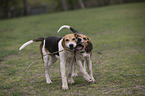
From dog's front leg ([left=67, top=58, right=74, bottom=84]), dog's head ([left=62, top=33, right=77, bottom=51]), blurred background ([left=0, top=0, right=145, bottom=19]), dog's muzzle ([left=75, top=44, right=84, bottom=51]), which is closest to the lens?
dog's head ([left=62, top=33, right=77, bottom=51])

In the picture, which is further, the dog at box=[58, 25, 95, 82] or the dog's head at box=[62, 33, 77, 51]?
the dog at box=[58, 25, 95, 82]

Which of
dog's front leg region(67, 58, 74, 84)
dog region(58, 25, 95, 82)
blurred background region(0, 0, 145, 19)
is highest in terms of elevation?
dog region(58, 25, 95, 82)

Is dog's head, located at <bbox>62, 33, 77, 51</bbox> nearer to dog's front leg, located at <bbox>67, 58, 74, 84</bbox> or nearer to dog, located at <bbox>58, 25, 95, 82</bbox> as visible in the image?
dog, located at <bbox>58, 25, 95, 82</bbox>

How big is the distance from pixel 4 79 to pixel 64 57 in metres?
2.43

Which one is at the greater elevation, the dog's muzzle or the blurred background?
the dog's muzzle

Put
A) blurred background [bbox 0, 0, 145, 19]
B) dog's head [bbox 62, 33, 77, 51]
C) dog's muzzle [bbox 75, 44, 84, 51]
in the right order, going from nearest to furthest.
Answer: dog's head [bbox 62, 33, 77, 51]
dog's muzzle [bbox 75, 44, 84, 51]
blurred background [bbox 0, 0, 145, 19]

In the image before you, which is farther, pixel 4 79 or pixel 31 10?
pixel 31 10

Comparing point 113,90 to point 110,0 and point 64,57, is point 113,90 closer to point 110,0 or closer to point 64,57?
point 64,57

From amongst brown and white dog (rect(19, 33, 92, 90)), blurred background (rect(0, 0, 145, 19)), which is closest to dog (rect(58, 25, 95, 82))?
brown and white dog (rect(19, 33, 92, 90))

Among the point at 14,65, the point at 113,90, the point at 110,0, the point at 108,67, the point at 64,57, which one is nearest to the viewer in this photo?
the point at 113,90

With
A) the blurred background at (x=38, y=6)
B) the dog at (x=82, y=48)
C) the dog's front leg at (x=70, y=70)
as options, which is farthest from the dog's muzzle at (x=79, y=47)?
the blurred background at (x=38, y=6)

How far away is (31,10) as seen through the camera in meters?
41.4

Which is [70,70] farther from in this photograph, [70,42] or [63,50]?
[70,42]

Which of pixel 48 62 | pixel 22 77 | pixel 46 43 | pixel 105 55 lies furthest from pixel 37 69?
pixel 105 55
